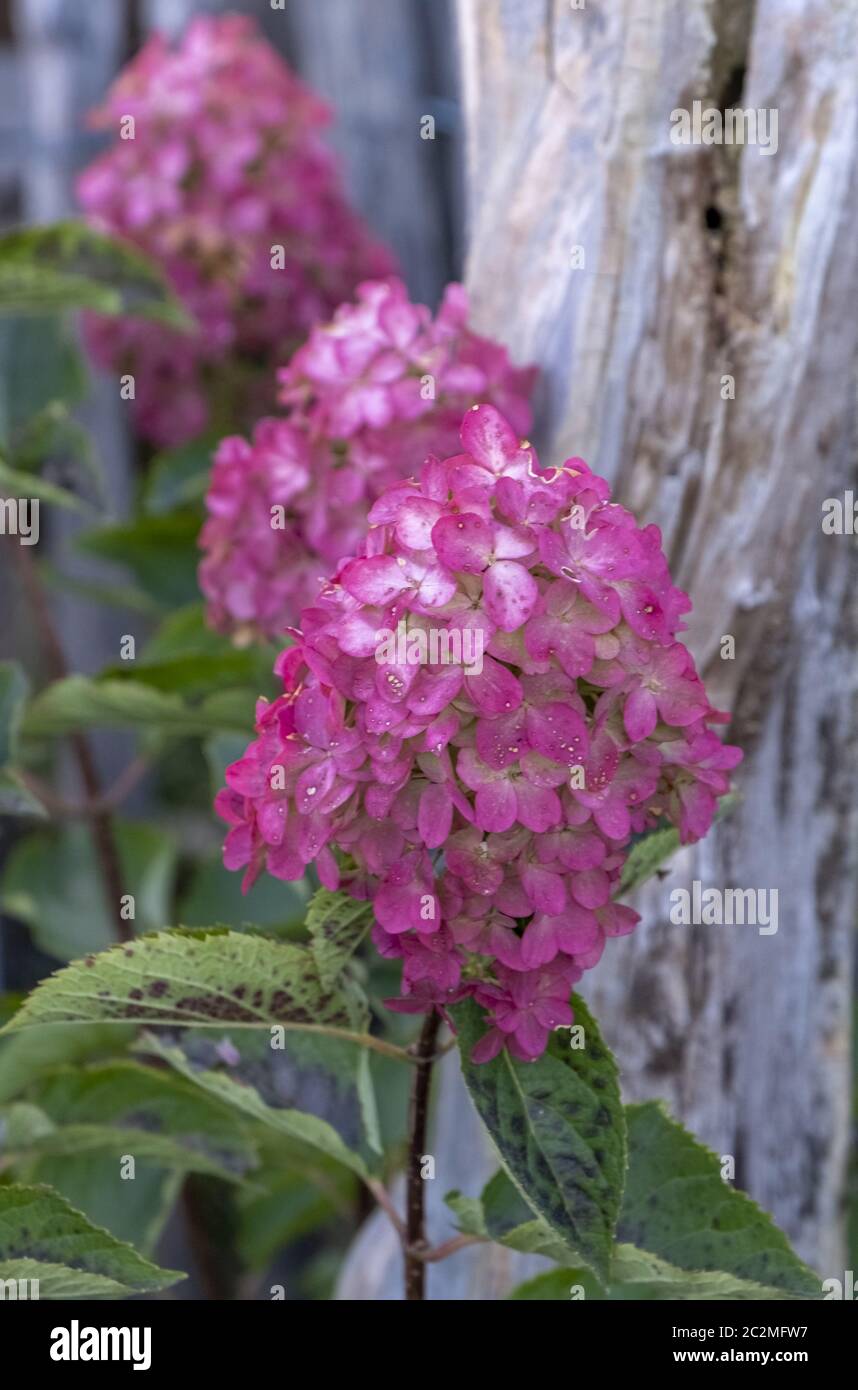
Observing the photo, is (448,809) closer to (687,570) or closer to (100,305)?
(687,570)

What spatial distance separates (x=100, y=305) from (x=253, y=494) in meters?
0.34

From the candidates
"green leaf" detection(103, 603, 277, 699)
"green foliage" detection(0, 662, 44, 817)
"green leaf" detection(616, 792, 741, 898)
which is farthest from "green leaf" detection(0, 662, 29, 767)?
Result: "green leaf" detection(616, 792, 741, 898)

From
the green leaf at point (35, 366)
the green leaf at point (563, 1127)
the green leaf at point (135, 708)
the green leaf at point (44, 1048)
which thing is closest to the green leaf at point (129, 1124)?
the green leaf at point (44, 1048)

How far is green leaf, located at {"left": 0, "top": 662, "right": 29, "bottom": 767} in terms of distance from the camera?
122cm

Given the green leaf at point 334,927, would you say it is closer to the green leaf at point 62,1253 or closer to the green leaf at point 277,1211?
the green leaf at point 62,1253

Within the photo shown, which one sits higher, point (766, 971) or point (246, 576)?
point (246, 576)

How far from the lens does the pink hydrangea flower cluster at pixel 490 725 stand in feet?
2.26

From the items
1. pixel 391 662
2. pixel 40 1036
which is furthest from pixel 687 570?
pixel 40 1036

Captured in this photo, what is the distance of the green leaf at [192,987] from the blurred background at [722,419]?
0.43 meters

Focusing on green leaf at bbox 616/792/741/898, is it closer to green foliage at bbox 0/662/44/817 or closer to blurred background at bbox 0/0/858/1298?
blurred background at bbox 0/0/858/1298

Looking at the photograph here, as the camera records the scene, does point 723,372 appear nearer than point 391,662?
No

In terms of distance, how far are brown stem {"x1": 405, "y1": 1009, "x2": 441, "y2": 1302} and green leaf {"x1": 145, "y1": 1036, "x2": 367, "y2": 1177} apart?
5 centimetres
